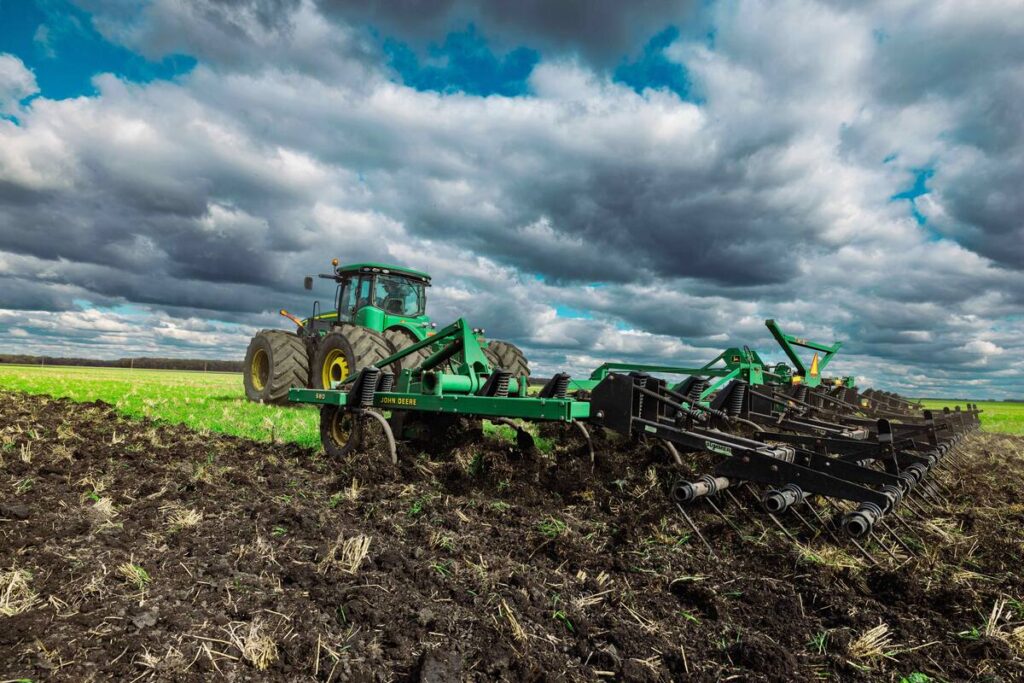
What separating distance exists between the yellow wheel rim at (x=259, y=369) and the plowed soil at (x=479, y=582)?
793 centimetres

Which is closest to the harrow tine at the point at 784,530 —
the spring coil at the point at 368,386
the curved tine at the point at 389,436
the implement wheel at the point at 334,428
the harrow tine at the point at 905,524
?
the harrow tine at the point at 905,524

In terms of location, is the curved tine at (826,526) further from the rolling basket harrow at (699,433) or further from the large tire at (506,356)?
the large tire at (506,356)

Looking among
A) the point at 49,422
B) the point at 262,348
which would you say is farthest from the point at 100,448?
the point at 262,348

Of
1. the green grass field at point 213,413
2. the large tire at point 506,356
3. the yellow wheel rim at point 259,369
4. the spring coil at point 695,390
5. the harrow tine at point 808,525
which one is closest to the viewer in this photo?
the harrow tine at point 808,525

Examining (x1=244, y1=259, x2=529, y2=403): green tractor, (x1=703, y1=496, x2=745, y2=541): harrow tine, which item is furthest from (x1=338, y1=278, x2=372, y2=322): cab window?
(x1=703, y1=496, x2=745, y2=541): harrow tine

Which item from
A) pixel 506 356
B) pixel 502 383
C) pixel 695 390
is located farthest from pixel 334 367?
pixel 695 390

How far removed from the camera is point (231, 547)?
3371 millimetres

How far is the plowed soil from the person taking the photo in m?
2.45

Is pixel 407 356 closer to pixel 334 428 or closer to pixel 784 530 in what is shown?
pixel 334 428

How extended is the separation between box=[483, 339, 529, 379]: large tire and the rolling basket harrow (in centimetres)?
349

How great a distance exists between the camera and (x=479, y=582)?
3.04 meters

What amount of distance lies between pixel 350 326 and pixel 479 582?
24.1 ft

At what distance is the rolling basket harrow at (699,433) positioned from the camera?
352 cm

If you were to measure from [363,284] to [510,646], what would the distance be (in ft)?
32.2
